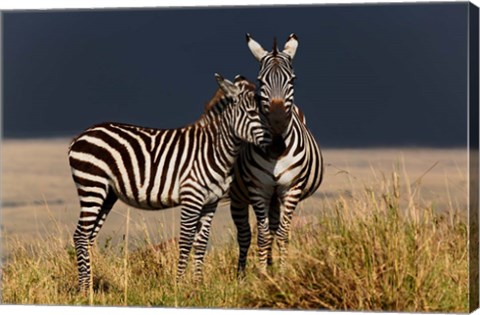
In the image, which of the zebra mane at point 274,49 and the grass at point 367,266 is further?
the zebra mane at point 274,49

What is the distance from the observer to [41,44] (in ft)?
39.3

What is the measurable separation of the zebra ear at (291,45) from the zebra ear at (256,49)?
8.5 inches

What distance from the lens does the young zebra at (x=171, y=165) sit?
1137 centimetres

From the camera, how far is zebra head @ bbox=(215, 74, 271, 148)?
36.8ft

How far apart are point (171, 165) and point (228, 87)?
101cm

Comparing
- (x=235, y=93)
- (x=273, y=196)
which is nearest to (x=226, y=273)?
(x=273, y=196)

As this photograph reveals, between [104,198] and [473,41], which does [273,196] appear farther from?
[473,41]

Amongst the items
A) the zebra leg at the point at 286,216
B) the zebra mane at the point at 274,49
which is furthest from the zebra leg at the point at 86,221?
the zebra mane at the point at 274,49

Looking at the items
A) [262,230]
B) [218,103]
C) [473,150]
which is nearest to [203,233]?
[262,230]

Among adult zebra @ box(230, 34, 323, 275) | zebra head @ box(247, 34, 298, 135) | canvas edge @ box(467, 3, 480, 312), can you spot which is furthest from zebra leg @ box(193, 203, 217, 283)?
canvas edge @ box(467, 3, 480, 312)

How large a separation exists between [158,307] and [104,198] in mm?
1424

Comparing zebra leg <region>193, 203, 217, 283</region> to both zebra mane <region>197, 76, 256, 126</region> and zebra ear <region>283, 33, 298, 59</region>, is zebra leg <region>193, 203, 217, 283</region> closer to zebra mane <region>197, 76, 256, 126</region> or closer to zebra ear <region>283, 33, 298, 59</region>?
zebra mane <region>197, 76, 256, 126</region>

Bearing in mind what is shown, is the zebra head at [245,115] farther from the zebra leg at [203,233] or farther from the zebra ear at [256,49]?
the zebra leg at [203,233]

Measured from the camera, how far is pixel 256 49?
1122 centimetres
